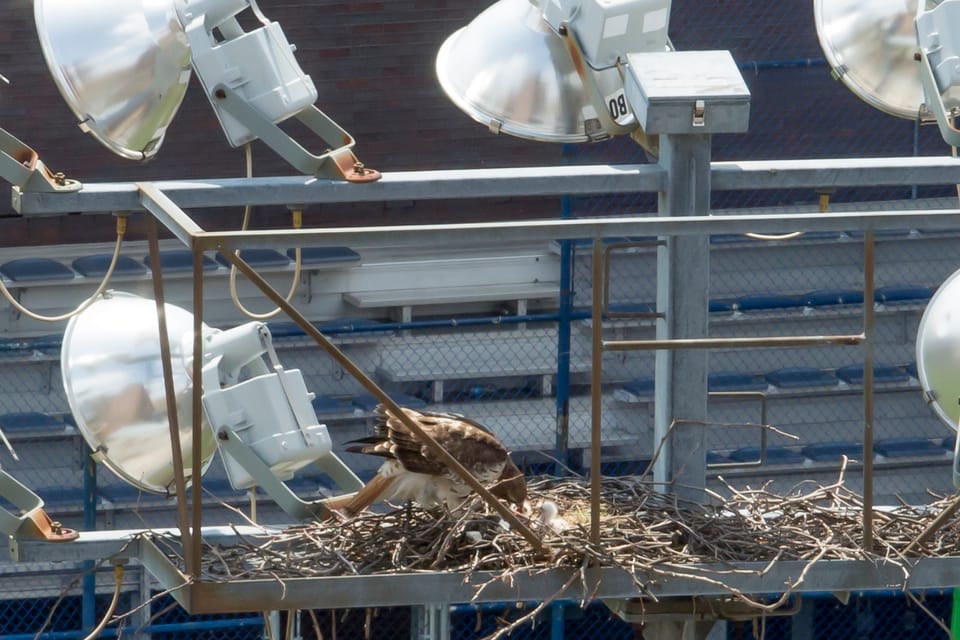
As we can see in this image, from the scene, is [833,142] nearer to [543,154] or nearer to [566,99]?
[543,154]

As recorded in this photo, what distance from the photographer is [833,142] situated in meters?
11.4

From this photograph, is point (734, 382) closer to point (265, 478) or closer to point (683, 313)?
point (683, 313)

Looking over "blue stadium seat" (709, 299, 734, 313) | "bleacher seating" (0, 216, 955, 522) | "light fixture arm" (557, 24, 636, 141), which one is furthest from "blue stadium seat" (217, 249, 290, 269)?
"light fixture arm" (557, 24, 636, 141)

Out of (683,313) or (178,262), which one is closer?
(683,313)

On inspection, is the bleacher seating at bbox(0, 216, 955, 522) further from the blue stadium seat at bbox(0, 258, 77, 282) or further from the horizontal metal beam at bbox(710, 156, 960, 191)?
the horizontal metal beam at bbox(710, 156, 960, 191)

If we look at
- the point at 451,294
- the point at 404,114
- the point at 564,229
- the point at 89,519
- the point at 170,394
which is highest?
the point at 404,114

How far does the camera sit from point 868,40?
6281mm

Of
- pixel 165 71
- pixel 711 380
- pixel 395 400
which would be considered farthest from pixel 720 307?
pixel 165 71

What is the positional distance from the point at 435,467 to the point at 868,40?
2187mm

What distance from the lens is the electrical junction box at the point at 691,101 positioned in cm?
561

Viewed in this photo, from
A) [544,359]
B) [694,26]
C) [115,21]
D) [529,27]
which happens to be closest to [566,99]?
→ [529,27]

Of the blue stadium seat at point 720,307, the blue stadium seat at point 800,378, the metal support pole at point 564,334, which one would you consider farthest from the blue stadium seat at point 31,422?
the blue stadium seat at point 800,378

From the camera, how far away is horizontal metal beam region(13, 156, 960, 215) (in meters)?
5.39

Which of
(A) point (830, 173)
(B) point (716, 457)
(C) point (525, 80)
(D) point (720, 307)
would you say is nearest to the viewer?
(A) point (830, 173)
